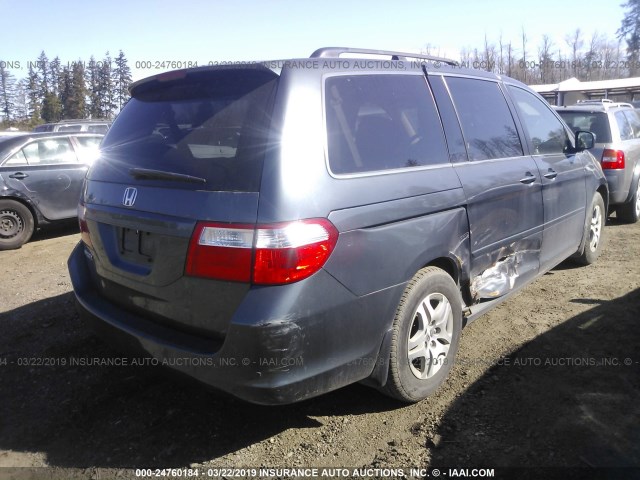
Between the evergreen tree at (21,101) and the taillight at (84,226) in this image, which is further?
the evergreen tree at (21,101)

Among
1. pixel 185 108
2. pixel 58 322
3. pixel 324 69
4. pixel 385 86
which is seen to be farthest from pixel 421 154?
pixel 58 322

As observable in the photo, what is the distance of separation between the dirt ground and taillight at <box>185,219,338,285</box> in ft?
2.22

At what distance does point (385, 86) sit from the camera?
2824 mm

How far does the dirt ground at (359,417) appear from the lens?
7.98 ft

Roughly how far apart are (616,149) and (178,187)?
22.4 feet

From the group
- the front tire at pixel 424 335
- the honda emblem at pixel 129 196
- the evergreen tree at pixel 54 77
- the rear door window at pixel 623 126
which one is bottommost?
the front tire at pixel 424 335

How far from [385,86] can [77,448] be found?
262 centimetres

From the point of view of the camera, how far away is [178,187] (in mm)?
2299

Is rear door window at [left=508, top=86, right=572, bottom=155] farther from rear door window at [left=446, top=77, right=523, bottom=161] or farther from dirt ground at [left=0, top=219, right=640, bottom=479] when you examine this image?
dirt ground at [left=0, top=219, right=640, bottom=479]

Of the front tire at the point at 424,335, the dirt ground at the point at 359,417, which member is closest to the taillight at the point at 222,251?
the dirt ground at the point at 359,417

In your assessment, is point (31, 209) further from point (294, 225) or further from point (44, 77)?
point (44, 77)

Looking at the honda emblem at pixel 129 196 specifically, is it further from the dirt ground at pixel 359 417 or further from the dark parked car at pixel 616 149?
the dark parked car at pixel 616 149

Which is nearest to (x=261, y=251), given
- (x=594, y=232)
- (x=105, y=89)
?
(x=594, y=232)

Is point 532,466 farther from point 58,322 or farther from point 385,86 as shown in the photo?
point 58,322
